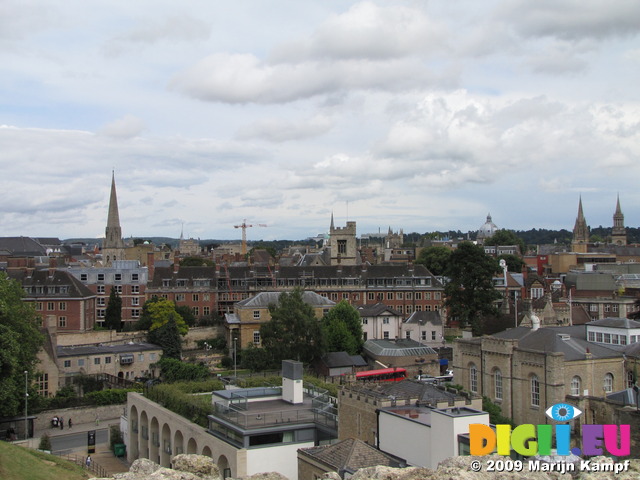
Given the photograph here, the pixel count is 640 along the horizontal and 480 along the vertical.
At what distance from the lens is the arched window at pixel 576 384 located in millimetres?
43278

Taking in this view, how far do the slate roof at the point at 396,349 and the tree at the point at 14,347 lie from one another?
3106cm

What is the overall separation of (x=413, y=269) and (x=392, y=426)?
64049 millimetres

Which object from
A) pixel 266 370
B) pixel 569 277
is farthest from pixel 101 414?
pixel 569 277

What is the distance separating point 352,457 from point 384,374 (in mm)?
35136

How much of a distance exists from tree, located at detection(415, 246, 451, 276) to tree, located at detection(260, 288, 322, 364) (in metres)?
55.6

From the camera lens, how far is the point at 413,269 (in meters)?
94.6

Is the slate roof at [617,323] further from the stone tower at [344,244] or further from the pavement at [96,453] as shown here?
the stone tower at [344,244]

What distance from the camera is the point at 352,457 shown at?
2822 cm

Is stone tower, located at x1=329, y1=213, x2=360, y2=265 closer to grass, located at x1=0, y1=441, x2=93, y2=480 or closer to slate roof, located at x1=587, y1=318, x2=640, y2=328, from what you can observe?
slate roof, located at x1=587, y1=318, x2=640, y2=328

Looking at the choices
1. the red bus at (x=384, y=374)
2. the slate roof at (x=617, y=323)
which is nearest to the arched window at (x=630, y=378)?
the slate roof at (x=617, y=323)

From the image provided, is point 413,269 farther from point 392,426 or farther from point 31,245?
point 31,245

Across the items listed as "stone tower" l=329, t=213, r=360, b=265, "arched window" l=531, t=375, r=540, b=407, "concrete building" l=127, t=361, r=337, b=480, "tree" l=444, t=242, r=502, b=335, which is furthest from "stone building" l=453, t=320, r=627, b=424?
"stone tower" l=329, t=213, r=360, b=265

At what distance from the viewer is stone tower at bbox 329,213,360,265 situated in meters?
116

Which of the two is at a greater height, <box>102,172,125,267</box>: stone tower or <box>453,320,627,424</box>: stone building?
<box>102,172,125,267</box>: stone tower
